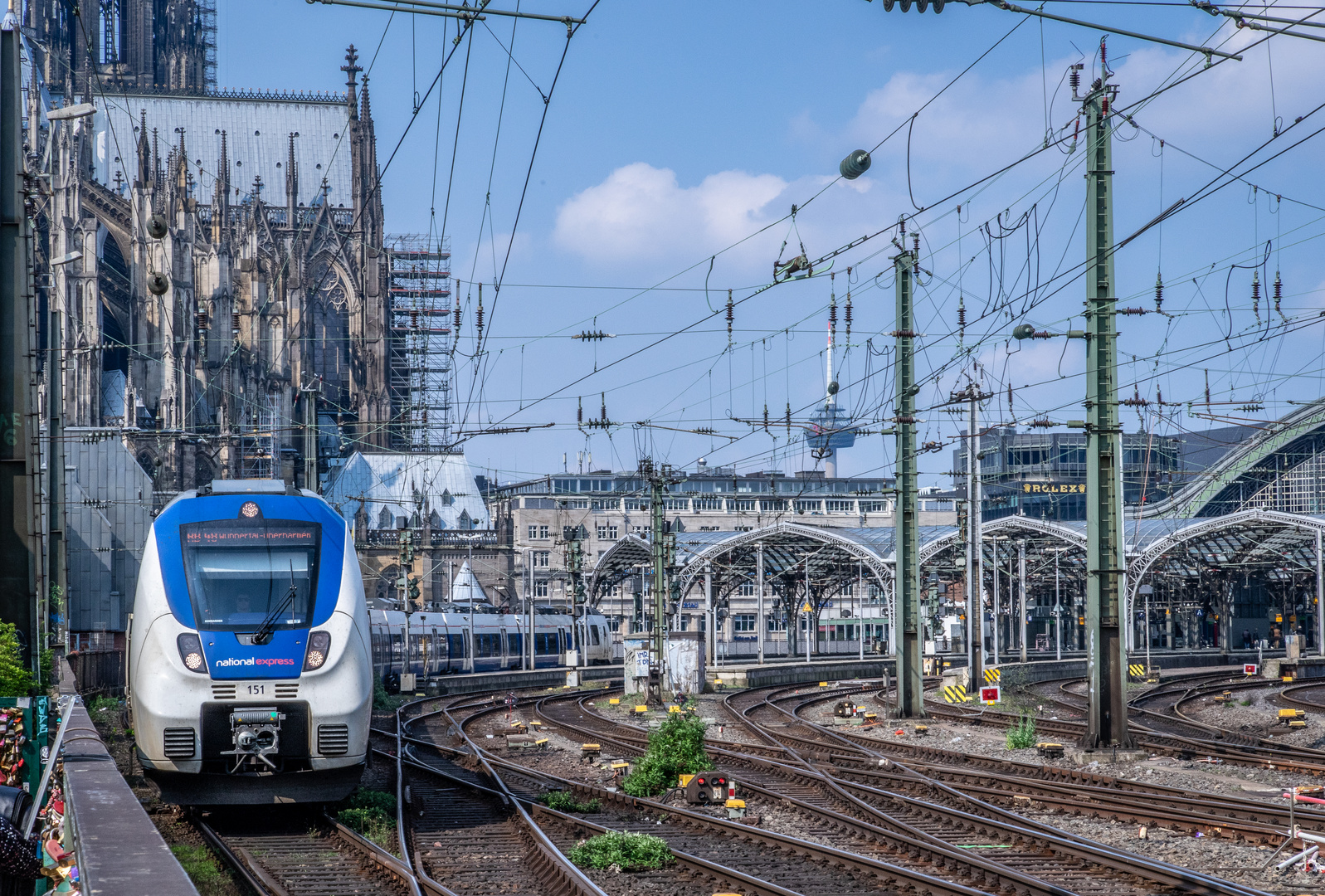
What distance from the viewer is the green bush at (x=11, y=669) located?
45.6ft

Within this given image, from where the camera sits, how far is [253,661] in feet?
42.9

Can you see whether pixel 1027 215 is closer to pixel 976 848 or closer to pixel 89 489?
pixel 976 848

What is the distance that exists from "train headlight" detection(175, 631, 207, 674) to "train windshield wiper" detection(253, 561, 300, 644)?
19.2 inches

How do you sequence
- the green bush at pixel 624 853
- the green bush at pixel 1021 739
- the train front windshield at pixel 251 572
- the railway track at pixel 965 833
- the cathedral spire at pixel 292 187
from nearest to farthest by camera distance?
the railway track at pixel 965 833 < the green bush at pixel 624 853 < the train front windshield at pixel 251 572 < the green bush at pixel 1021 739 < the cathedral spire at pixel 292 187

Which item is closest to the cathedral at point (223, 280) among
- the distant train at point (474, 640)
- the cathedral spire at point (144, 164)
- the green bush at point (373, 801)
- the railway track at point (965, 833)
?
the cathedral spire at point (144, 164)

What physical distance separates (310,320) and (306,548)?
77.7 m

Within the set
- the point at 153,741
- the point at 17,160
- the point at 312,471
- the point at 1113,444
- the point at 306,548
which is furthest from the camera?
the point at 312,471

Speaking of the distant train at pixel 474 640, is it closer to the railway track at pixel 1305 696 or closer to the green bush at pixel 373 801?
the green bush at pixel 373 801

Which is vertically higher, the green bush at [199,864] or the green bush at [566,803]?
the green bush at [199,864]

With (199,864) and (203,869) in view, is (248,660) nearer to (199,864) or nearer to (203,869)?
(199,864)

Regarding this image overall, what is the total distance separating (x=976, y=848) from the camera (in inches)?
477

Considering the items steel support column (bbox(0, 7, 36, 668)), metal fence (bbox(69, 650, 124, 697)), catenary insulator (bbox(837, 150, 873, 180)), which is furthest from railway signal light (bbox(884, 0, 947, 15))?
metal fence (bbox(69, 650, 124, 697))

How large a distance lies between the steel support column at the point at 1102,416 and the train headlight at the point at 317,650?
11366mm

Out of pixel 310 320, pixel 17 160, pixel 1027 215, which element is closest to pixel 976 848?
pixel 1027 215
